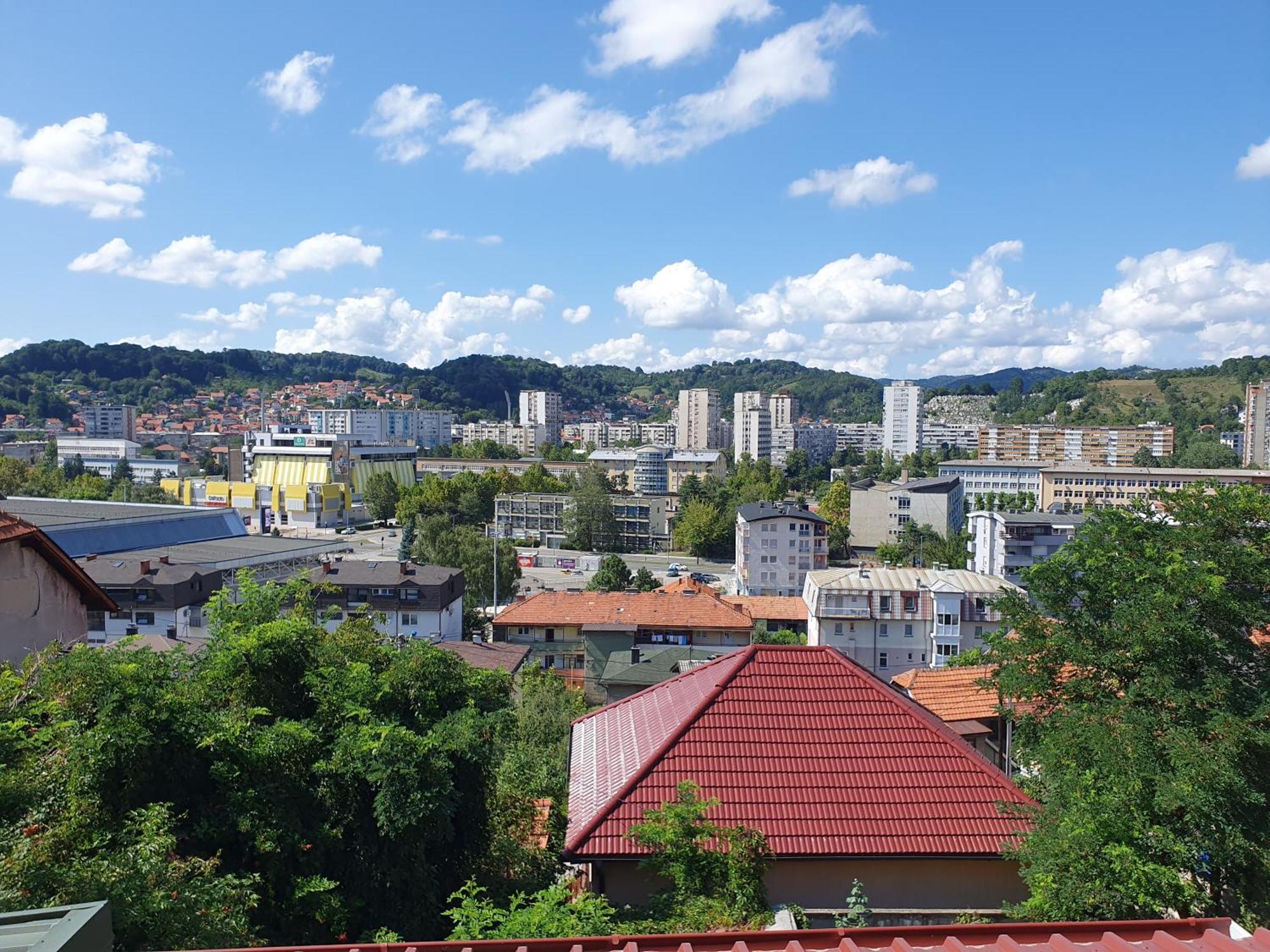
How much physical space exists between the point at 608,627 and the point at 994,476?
67.7m

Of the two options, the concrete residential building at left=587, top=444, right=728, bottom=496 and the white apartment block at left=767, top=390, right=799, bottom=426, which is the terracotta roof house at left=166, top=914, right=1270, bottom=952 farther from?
the white apartment block at left=767, top=390, right=799, bottom=426

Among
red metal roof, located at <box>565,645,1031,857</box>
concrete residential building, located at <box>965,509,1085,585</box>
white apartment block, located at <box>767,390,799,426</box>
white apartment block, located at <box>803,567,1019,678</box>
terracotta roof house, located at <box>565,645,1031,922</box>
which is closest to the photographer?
terracotta roof house, located at <box>565,645,1031,922</box>

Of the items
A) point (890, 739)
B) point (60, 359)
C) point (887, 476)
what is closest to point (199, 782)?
point (890, 739)

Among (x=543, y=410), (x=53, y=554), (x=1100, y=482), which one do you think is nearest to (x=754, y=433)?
(x=1100, y=482)

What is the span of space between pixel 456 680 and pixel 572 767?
125 inches

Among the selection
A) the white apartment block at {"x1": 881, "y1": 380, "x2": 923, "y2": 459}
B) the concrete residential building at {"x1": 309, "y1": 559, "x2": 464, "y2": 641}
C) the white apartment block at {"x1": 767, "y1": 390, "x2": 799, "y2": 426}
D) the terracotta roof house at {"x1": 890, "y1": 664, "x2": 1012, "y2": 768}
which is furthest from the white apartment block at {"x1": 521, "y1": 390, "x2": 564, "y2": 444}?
A: the terracotta roof house at {"x1": 890, "y1": 664, "x2": 1012, "y2": 768}

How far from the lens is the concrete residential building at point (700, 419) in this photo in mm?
140500

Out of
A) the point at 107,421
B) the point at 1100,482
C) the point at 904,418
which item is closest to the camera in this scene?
the point at 1100,482

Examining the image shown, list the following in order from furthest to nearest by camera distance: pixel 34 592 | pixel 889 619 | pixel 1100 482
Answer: pixel 1100 482, pixel 889 619, pixel 34 592

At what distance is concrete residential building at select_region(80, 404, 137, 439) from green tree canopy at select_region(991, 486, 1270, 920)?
5862 inches

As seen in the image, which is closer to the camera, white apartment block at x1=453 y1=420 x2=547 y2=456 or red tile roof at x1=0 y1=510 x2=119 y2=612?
red tile roof at x1=0 y1=510 x2=119 y2=612

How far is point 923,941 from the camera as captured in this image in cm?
348

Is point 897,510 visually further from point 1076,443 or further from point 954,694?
point 954,694

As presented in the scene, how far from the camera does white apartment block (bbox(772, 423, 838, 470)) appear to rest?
12643cm
